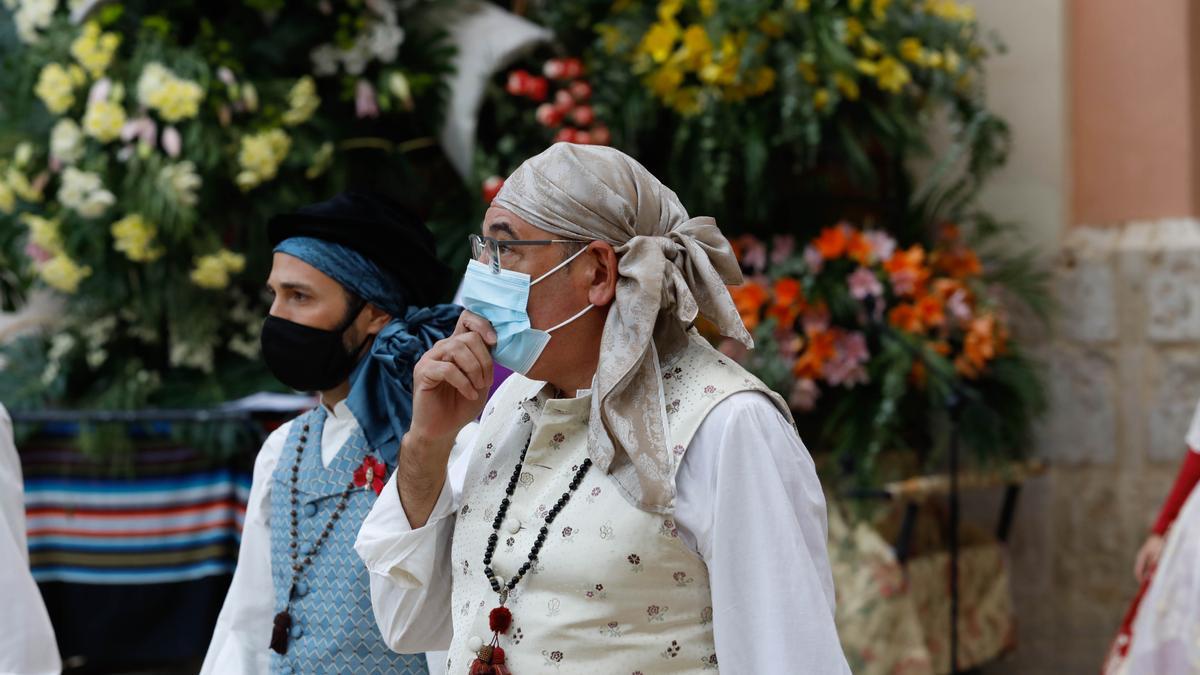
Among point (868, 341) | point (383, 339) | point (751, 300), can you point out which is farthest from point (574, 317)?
point (868, 341)

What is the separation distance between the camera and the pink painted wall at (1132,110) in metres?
6.09

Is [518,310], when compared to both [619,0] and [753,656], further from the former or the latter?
[619,0]

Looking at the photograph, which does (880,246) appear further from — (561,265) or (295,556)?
(561,265)

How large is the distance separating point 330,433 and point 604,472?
108 centimetres

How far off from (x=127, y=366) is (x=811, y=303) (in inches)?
97.6

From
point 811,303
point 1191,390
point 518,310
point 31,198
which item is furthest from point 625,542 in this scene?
point 1191,390

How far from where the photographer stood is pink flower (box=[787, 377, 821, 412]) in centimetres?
541

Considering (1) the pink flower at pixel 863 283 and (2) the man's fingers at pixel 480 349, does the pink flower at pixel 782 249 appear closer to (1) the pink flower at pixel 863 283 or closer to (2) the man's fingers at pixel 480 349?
(1) the pink flower at pixel 863 283

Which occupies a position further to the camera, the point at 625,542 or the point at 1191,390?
the point at 1191,390

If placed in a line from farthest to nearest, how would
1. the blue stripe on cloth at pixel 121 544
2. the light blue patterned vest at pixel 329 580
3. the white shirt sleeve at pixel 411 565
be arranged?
the blue stripe on cloth at pixel 121 544 → the light blue patterned vest at pixel 329 580 → the white shirt sleeve at pixel 411 565

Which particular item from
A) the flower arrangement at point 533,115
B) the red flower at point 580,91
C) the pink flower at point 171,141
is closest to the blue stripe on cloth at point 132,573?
the pink flower at point 171,141

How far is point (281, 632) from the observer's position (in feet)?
9.89

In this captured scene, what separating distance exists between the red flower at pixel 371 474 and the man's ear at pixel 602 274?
34.3 inches

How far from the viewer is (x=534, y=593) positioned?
2.32 meters
